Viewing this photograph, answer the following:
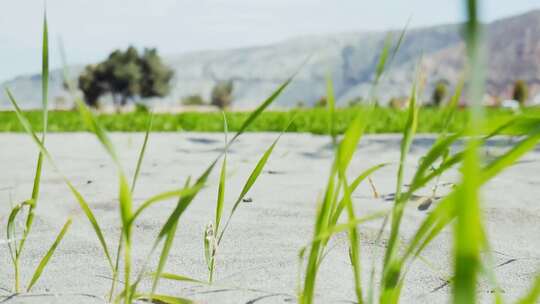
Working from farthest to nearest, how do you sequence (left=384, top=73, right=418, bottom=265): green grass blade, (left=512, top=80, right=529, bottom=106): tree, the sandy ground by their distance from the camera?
(left=512, top=80, right=529, bottom=106): tree, the sandy ground, (left=384, top=73, right=418, bottom=265): green grass blade

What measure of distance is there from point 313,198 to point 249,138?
7.95 ft

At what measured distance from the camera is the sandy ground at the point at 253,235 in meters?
0.97

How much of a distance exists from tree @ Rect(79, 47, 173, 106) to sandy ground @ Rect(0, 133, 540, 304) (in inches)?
1293

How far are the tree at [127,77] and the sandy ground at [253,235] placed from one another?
3284 centimetres

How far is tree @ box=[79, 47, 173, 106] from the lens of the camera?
3444 cm

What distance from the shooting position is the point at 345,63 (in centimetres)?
9144

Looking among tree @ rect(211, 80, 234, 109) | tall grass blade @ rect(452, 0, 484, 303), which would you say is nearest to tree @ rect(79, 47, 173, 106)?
tree @ rect(211, 80, 234, 109)

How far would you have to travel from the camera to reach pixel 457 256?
307 mm

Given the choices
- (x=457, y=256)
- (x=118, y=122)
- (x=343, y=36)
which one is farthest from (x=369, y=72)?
(x=457, y=256)

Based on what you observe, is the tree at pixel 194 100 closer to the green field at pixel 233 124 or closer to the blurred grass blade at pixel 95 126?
the green field at pixel 233 124

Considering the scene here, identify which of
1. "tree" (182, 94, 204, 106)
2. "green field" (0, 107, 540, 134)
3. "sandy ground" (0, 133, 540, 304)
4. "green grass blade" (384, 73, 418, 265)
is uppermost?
"green grass blade" (384, 73, 418, 265)

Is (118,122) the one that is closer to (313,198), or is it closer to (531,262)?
(313,198)

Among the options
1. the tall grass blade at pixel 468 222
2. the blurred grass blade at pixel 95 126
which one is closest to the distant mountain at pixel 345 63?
the blurred grass blade at pixel 95 126

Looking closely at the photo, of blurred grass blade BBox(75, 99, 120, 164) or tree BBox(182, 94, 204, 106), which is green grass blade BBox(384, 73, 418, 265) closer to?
blurred grass blade BBox(75, 99, 120, 164)
